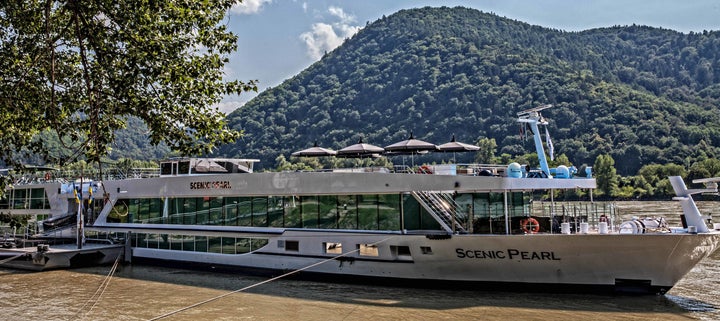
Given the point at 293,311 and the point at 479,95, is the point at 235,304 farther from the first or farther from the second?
the point at 479,95

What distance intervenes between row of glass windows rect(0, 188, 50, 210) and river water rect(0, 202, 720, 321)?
9.64m

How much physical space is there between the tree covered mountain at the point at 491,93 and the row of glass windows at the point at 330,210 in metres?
45.4

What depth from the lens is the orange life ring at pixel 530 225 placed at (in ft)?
45.0

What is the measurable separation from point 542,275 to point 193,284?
33.7ft

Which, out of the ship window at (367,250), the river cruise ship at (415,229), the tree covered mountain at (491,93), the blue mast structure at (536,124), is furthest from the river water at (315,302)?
the tree covered mountain at (491,93)

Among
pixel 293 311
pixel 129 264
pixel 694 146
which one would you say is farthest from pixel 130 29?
pixel 694 146

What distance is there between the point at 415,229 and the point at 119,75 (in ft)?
30.0

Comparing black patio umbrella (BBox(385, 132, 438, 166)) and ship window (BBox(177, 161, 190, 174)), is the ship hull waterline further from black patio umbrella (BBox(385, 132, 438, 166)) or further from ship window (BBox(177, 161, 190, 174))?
ship window (BBox(177, 161, 190, 174))

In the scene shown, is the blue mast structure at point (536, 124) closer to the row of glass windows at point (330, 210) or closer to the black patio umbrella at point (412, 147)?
the row of glass windows at point (330, 210)

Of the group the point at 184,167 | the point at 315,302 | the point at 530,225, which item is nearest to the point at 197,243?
the point at 184,167

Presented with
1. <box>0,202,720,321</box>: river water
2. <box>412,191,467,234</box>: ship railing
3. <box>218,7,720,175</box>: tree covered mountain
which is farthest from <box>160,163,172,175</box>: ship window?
<box>218,7,720,175</box>: tree covered mountain

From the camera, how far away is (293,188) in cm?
1673

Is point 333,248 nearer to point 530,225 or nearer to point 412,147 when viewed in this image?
point 412,147

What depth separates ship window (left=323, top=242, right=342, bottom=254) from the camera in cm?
1553
